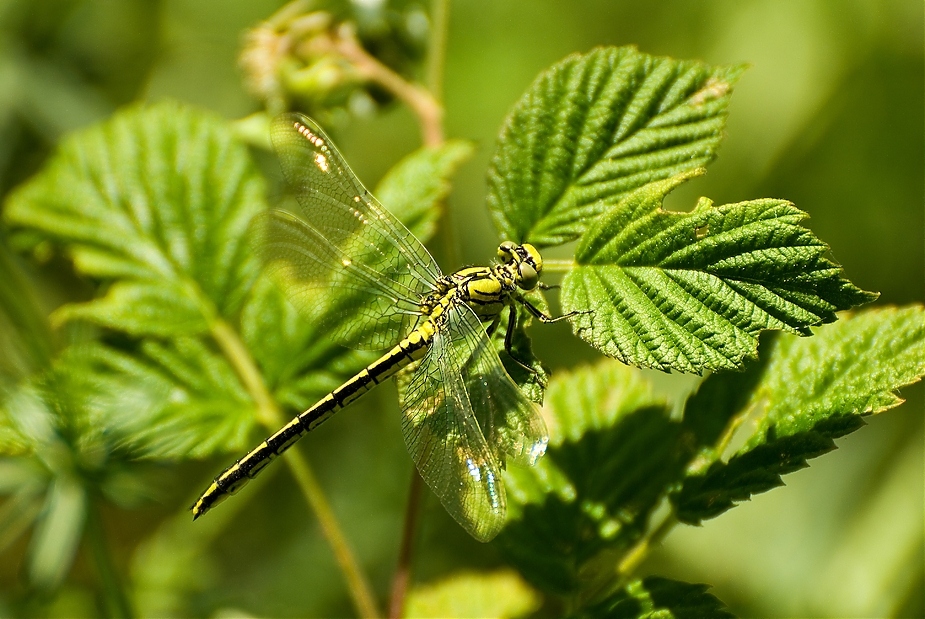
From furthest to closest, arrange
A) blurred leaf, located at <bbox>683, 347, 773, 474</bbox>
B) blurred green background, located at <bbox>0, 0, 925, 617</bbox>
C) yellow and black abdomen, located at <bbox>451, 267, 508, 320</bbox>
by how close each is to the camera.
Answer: blurred green background, located at <bbox>0, 0, 925, 617</bbox> → yellow and black abdomen, located at <bbox>451, 267, 508, 320</bbox> → blurred leaf, located at <bbox>683, 347, 773, 474</bbox>

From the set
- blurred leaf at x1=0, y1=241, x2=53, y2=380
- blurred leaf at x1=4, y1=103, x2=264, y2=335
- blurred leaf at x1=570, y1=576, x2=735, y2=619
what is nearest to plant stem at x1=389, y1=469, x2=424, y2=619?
blurred leaf at x1=570, y1=576, x2=735, y2=619

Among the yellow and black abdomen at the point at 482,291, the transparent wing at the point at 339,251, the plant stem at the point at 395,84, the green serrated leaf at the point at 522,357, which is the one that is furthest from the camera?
the plant stem at the point at 395,84

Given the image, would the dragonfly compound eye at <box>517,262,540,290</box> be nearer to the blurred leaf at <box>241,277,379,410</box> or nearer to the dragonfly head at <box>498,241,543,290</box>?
the dragonfly head at <box>498,241,543,290</box>

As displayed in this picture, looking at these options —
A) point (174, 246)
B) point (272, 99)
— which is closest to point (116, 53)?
point (272, 99)

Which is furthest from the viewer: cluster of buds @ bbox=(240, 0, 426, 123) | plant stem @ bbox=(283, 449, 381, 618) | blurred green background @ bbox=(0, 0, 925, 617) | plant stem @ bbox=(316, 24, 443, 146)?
blurred green background @ bbox=(0, 0, 925, 617)

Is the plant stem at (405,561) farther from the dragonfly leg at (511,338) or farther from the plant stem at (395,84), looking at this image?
the plant stem at (395,84)

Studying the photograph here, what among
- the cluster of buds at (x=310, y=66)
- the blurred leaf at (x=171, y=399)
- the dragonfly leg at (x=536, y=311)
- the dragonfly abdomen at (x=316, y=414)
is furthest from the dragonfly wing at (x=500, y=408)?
the cluster of buds at (x=310, y=66)

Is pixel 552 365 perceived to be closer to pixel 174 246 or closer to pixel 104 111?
pixel 174 246
